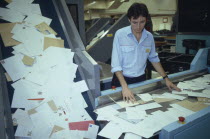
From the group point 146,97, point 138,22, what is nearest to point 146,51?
point 138,22

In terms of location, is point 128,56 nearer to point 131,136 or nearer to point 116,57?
point 116,57

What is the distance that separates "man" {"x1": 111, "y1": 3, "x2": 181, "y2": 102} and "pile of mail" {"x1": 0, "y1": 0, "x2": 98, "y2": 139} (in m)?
0.42

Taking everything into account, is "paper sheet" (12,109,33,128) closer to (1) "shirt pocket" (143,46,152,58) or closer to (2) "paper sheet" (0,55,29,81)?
(2) "paper sheet" (0,55,29,81)

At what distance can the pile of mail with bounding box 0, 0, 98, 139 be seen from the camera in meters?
1.29

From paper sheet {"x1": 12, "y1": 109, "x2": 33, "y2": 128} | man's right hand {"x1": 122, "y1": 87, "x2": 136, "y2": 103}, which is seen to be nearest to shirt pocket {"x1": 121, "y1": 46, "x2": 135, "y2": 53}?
man's right hand {"x1": 122, "y1": 87, "x2": 136, "y2": 103}

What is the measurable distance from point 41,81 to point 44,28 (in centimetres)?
67

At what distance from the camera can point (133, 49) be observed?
1.69 m

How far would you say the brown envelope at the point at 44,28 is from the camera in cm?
181

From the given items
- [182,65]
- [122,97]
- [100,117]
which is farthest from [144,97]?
[182,65]

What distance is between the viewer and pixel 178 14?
3264 mm

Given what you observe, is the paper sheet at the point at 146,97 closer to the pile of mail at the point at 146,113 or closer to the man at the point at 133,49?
the pile of mail at the point at 146,113

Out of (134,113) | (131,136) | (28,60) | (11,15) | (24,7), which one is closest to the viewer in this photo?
(131,136)

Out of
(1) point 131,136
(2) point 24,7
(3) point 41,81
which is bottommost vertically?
(1) point 131,136

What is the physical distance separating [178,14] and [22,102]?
322cm
